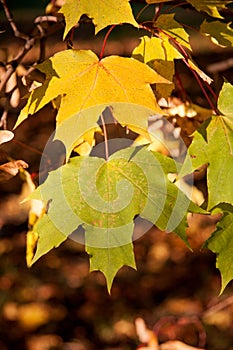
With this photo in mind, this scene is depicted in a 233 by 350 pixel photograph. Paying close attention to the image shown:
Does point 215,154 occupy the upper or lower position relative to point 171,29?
lower

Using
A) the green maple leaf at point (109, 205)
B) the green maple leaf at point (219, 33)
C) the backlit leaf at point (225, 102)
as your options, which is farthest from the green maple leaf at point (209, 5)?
the green maple leaf at point (109, 205)

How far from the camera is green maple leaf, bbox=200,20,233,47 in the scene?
1107mm

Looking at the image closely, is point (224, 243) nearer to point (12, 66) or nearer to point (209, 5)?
point (209, 5)

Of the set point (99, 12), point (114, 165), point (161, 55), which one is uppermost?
point (99, 12)

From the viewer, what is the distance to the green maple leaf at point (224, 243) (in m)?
1.04

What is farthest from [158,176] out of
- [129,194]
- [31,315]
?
[31,315]

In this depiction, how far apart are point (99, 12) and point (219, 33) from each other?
250 millimetres

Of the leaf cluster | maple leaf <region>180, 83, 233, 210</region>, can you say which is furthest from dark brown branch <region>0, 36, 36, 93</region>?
maple leaf <region>180, 83, 233, 210</region>

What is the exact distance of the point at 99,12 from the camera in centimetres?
98

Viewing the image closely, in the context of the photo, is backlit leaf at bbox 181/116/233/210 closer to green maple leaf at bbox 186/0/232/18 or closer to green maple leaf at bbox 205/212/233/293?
green maple leaf at bbox 205/212/233/293

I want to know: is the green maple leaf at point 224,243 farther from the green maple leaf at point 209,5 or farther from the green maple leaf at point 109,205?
the green maple leaf at point 209,5

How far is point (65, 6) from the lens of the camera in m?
Result: 1.00

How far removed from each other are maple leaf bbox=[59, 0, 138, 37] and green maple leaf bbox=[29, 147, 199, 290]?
0.22 m

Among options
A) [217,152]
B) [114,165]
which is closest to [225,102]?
[217,152]
